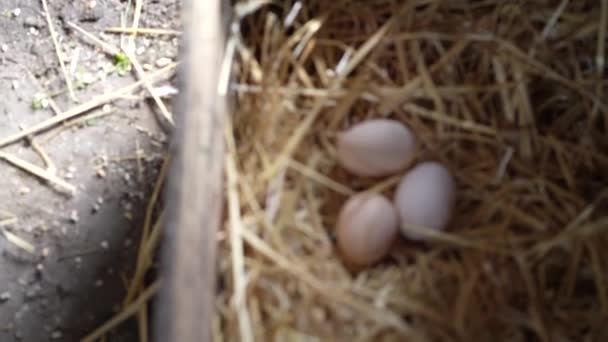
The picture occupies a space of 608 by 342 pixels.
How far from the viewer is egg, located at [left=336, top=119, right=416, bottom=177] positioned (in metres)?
1.30

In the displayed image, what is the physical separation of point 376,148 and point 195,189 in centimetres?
27

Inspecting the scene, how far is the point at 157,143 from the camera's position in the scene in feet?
5.48

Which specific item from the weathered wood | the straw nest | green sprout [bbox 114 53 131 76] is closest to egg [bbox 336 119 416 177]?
the straw nest

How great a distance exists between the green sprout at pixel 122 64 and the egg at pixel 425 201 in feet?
2.16

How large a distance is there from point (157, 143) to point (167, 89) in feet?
0.34

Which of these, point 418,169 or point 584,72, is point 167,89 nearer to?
point 418,169

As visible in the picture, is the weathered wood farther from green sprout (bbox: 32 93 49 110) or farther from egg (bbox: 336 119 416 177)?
green sprout (bbox: 32 93 49 110)

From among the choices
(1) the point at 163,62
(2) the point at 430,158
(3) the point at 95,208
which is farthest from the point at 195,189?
(1) the point at 163,62

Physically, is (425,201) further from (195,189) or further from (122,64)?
(122,64)

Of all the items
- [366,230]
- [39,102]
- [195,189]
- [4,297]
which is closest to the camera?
[195,189]

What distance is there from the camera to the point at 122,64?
68.9 inches

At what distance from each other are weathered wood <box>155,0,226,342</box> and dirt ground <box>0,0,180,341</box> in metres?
0.41

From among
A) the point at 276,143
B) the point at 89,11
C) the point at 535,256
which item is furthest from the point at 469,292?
the point at 89,11

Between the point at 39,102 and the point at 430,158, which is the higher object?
the point at 39,102
